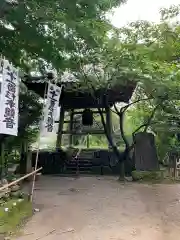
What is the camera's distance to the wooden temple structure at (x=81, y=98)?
11.9 metres

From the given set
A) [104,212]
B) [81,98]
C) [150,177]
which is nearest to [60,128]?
[81,98]

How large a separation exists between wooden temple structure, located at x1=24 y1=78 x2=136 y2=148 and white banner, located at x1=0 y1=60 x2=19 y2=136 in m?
4.34

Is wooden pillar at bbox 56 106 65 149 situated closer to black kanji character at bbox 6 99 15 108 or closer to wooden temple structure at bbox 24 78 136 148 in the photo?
wooden temple structure at bbox 24 78 136 148

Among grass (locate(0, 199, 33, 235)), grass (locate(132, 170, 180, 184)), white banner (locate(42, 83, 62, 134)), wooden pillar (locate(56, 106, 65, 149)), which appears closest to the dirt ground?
grass (locate(0, 199, 33, 235))

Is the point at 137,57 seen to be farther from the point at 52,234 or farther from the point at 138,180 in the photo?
the point at 52,234

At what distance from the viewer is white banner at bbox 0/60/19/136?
633cm

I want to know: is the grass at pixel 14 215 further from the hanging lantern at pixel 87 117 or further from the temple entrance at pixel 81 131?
the hanging lantern at pixel 87 117

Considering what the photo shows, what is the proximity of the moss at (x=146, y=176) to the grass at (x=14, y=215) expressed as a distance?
17.7ft

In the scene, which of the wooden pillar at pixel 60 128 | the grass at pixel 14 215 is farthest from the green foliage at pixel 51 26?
the wooden pillar at pixel 60 128

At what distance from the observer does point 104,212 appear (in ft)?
24.3

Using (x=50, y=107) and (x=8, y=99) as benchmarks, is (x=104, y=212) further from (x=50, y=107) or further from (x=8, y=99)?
(x=8, y=99)

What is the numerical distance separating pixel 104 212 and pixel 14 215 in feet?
6.42

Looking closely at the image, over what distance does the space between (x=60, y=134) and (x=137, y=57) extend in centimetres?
571

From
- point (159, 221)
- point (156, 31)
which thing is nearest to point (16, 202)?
point (159, 221)
